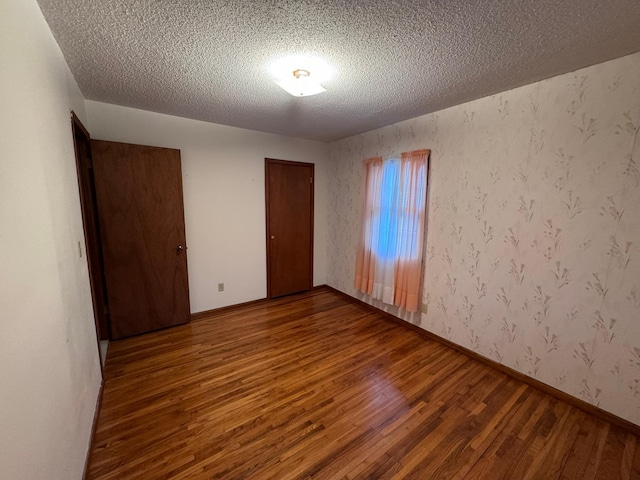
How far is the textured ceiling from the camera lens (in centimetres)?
120

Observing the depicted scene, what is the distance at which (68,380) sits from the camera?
46.9 inches

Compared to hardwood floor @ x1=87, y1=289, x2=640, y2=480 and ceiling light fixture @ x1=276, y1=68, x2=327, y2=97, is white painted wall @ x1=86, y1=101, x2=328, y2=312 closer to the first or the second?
hardwood floor @ x1=87, y1=289, x2=640, y2=480

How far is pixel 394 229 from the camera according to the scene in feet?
9.62

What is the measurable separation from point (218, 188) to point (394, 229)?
2172mm

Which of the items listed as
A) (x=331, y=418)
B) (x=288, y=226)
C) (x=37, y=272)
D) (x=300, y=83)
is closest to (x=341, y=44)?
(x=300, y=83)

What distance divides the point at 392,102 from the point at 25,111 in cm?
237

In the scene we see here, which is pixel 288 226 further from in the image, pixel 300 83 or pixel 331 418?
pixel 331 418

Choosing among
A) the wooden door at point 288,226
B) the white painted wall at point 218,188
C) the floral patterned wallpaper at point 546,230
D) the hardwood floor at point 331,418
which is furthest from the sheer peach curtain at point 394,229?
the white painted wall at point 218,188

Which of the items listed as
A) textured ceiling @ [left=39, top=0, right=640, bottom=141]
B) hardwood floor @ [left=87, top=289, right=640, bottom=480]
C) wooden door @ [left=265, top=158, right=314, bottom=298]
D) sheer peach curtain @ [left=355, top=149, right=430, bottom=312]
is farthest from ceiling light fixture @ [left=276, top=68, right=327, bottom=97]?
hardwood floor @ [left=87, top=289, right=640, bottom=480]

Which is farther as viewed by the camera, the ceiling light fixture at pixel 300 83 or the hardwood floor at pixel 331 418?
the ceiling light fixture at pixel 300 83

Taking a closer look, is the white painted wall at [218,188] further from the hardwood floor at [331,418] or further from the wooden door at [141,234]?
the hardwood floor at [331,418]

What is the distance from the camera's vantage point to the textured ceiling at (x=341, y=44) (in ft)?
3.93

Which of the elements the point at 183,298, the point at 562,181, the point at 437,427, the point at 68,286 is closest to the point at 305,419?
the point at 437,427

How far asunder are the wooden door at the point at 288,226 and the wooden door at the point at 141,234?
3.69 feet
